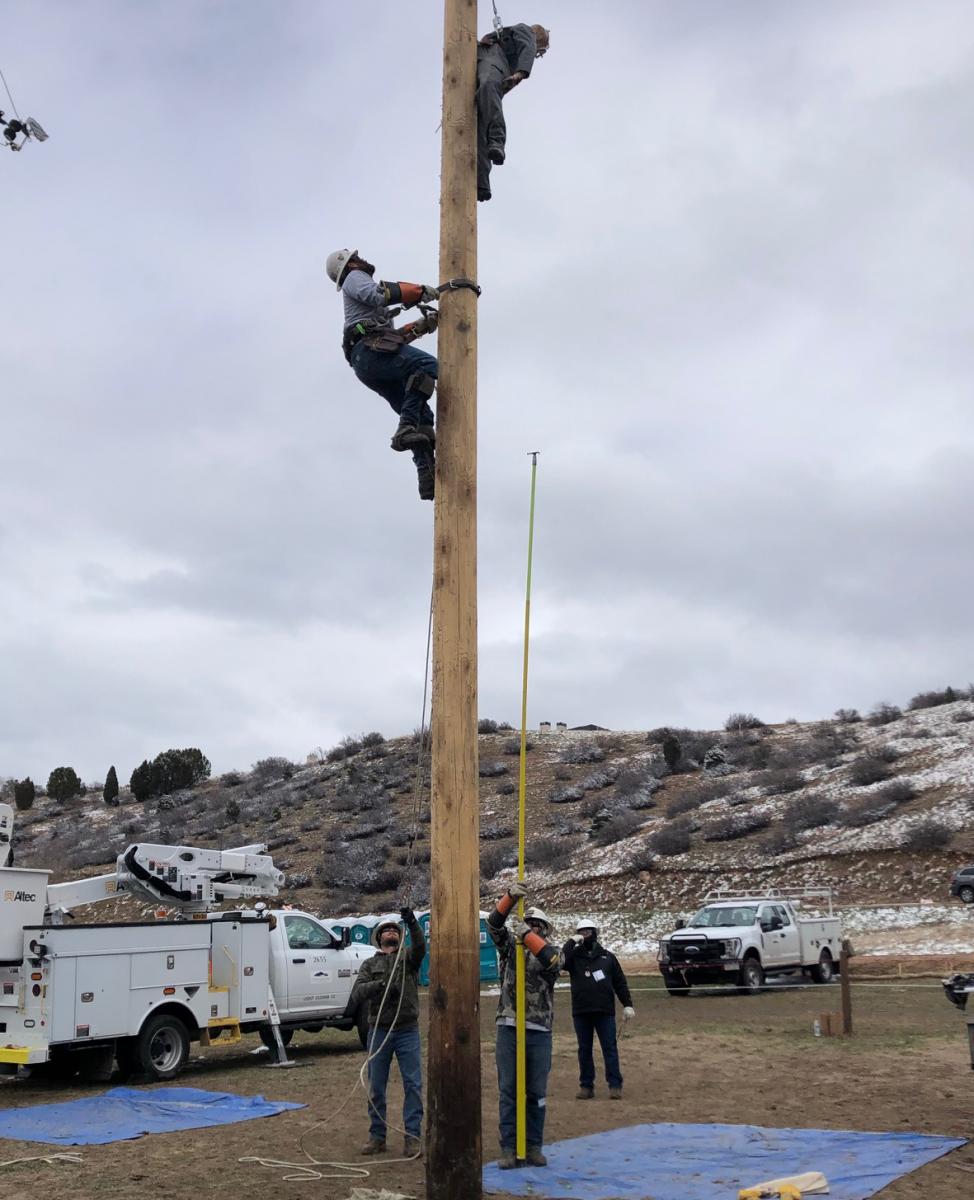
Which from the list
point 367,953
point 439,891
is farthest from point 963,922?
point 439,891

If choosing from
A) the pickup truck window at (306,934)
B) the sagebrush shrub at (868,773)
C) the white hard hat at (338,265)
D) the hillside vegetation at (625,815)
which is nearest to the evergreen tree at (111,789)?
the hillside vegetation at (625,815)

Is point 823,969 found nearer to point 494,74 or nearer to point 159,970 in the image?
point 159,970

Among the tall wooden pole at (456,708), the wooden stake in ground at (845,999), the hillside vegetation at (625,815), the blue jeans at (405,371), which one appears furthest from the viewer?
the hillside vegetation at (625,815)

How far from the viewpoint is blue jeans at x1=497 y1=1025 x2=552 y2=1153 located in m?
8.98

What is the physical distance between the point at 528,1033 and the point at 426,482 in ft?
14.4

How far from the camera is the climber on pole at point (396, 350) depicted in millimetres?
7477

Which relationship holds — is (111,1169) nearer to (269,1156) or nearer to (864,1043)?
(269,1156)

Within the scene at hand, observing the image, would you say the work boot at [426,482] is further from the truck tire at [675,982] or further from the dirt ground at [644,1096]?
the truck tire at [675,982]

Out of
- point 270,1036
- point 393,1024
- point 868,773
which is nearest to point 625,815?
point 868,773

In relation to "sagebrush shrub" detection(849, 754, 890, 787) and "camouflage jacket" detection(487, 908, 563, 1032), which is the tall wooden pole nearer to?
"camouflage jacket" detection(487, 908, 563, 1032)

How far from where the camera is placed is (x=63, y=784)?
221ft

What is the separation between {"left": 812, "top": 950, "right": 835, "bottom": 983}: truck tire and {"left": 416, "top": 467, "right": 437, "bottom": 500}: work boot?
67.5 feet

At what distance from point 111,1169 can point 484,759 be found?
5064 cm

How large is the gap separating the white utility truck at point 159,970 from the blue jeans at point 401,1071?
2.47 feet
